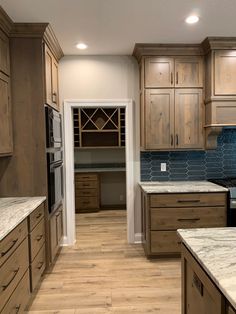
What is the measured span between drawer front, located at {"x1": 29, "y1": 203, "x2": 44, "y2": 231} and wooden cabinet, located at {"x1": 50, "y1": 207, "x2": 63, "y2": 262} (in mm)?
299

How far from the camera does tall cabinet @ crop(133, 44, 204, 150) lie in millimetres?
3553

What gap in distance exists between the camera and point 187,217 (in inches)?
130

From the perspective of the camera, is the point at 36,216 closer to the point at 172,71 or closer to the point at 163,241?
the point at 163,241

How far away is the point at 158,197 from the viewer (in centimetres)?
329

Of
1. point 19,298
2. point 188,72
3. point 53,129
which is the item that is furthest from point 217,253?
point 188,72

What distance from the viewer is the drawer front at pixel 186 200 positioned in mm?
3283

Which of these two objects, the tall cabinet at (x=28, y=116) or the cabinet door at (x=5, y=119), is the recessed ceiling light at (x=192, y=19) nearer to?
the tall cabinet at (x=28, y=116)

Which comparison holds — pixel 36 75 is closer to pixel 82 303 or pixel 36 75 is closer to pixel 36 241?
pixel 36 241

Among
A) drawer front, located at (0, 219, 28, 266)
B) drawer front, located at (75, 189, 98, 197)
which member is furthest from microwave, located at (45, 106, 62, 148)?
drawer front, located at (75, 189, 98, 197)

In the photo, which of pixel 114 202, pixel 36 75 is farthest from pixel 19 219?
pixel 114 202

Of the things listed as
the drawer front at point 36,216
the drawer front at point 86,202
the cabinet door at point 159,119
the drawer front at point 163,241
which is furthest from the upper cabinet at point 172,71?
the drawer front at point 86,202

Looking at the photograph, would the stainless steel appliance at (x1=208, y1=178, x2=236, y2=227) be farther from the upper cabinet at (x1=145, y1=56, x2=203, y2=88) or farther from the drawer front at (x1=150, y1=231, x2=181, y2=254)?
the upper cabinet at (x1=145, y1=56, x2=203, y2=88)

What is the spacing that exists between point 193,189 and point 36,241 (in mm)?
1860

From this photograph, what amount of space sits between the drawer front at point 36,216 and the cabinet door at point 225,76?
2.45m
